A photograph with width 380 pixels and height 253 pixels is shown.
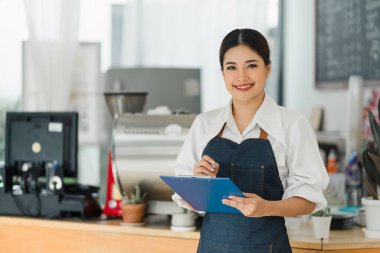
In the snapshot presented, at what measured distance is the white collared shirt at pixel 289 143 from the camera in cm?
201

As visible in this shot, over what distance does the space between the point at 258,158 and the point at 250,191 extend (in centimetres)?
10

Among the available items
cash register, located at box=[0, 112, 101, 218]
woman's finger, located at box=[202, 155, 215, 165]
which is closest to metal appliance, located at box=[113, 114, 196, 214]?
cash register, located at box=[0, 112, 101, 218]

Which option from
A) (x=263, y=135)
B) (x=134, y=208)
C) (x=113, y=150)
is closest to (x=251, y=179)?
(x=263, y=135)

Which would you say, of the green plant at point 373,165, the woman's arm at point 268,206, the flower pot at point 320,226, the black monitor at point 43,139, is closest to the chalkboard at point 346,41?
the green plant at point 373,165

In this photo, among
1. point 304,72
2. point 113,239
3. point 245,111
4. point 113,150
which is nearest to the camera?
point 245,111

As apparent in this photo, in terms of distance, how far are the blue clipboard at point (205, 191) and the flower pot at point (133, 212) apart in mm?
678

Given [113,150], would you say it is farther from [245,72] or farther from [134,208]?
[245,72]

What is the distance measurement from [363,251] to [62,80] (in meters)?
2.34

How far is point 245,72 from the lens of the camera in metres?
2.04

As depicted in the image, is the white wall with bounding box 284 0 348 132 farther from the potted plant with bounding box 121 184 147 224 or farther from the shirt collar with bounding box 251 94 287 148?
the shirt collar with bounding box 251 94 287 148

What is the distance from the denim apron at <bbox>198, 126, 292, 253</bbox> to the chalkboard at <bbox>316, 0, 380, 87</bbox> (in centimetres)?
216

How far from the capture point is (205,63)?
5043mm

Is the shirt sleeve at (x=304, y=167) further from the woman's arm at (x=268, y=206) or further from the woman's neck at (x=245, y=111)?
the woman's neck at (x=245, y=111)

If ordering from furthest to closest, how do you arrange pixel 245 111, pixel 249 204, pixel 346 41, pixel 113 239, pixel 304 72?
pixel 304 72
pixel 346 41
pixel 113 239
pixel 245 111
pixel 249 204
